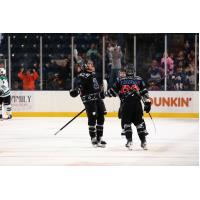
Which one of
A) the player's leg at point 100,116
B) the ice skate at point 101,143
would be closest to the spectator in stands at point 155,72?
the ice skate at point 101,143

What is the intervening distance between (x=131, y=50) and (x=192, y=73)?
131 cm

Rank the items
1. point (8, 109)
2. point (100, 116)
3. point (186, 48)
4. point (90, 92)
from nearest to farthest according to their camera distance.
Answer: point (90, 92) < point (100, 116) < point (186, 48) < point (8, 109)

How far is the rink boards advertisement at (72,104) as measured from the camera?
49.4ft

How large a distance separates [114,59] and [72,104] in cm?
138

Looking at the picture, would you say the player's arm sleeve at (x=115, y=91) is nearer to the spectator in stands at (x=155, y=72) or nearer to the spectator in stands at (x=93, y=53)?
the spectator in stands at (x=155, y=72)

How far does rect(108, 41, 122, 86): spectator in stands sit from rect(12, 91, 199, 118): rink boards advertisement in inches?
23.6

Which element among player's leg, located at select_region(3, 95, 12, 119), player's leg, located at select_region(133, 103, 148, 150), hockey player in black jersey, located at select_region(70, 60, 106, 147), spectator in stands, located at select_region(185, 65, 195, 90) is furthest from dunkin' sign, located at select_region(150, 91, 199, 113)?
player's leg, located at select_region(133, 103, 148, 150)

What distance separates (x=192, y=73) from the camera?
14.7 metres

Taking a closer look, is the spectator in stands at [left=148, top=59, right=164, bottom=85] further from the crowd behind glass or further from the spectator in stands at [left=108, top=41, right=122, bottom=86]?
the spectator in stands at [left=108, top=41, right=122, bottom=86]

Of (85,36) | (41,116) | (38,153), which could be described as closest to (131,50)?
(85,36)

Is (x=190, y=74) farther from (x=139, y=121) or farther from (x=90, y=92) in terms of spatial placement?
(x=139, y=121)

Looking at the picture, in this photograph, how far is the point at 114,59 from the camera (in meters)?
14.8

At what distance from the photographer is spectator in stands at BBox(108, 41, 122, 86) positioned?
1480cm

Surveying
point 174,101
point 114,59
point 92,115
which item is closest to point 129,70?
point 92,115
